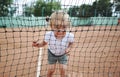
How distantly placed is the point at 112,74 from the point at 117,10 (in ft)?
5.70

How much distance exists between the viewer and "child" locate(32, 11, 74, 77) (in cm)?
389

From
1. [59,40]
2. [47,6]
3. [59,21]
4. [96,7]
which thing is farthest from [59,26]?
[47,6]

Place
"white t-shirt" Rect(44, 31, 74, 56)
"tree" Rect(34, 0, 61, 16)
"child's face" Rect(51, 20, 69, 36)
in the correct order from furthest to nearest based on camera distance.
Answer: "tree" Rect(34, 0, 61, 16) < "white t-shirt" Rect(44, 31, 74, 56) < "child's face" Rect(51, 20, 69, 36)

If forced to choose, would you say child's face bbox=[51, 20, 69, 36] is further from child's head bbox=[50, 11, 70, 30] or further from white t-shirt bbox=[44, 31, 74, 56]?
white t-shirt bbox=[44, 31, 74, 56]

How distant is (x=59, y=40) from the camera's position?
4.06m

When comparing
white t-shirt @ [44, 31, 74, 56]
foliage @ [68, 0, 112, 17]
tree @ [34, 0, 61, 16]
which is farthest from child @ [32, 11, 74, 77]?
foliage @ [68, 0, 112, 17]

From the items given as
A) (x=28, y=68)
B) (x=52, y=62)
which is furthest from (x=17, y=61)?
(x=52, y=62)

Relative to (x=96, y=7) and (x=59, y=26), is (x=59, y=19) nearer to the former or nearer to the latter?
(x=59, y=26)

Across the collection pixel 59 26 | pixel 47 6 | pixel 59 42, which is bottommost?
pixel 59 42

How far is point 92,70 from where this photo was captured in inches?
204

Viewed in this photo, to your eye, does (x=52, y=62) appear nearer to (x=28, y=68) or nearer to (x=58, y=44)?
(x=58, y=44)

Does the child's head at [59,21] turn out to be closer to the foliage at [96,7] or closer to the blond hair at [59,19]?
the blond hair at [59,19]

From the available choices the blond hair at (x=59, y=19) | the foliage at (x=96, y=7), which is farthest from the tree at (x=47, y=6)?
the blond hair at (x=59, y=19)

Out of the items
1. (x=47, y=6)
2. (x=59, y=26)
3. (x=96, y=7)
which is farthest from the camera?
(x=47, y=6)
